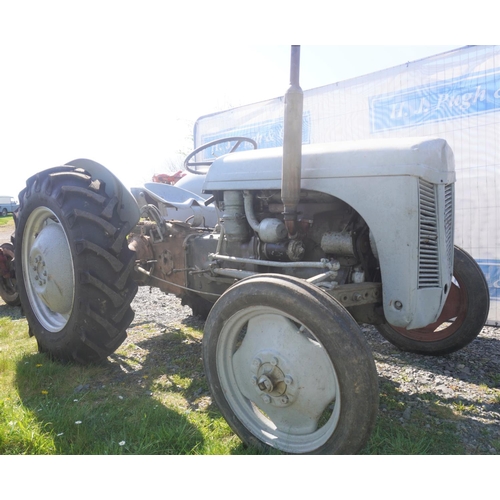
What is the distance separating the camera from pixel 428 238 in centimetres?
230

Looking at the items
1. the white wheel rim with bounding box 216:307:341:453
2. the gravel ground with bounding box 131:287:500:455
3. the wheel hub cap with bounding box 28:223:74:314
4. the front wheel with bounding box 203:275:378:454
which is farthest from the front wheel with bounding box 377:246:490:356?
the wheel hub cap with bounding box 28:223:74:314

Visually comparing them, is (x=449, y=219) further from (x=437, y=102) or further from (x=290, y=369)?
(x=437, y=102)

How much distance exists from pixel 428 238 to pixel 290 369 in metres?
1.01

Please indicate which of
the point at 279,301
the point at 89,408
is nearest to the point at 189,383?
the point at 89,408

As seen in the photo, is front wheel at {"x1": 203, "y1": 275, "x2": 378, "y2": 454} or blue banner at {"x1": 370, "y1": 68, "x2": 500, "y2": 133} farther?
blue banner at {"x1": 370, "y1": 68, "x2": 500, "y2": 133}

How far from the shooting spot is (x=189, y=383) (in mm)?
2900

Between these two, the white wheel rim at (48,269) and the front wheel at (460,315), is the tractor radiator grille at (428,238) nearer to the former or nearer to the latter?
the front wheel at (460,315)

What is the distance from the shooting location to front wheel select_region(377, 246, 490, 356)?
10.4 feet

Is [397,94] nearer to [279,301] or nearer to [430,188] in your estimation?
[430,188]

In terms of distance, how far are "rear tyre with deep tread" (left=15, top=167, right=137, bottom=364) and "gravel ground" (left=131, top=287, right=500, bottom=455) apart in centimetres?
183

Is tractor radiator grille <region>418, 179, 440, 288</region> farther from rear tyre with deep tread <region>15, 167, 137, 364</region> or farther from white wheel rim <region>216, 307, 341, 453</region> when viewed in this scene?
rear tyre with deep tread <region>15, 167, 137, 364</region>

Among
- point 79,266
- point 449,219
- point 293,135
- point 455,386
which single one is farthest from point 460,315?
point 79,266

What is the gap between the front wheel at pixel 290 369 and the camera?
1701 mm

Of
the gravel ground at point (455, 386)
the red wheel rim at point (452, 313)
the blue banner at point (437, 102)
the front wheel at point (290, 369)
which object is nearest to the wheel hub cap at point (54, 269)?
the front wheel at point (290, 369)
